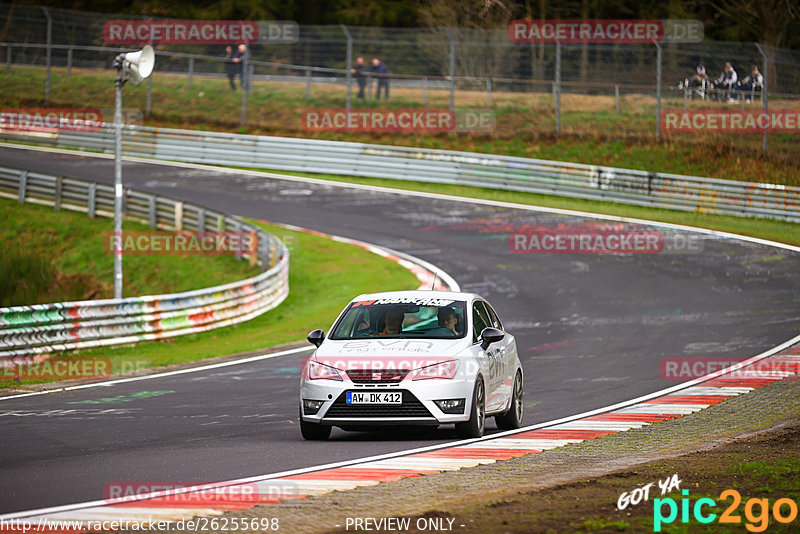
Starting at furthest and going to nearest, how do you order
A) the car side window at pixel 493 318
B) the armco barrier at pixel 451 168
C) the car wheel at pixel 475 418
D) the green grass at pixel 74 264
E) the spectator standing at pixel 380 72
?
the spectator standing at pixel 380 72, the armco barrier at pixel 451 168, the green grass at pixel 74 264, the car side window at pixel 493 318, the car wheel at pixel 475 418

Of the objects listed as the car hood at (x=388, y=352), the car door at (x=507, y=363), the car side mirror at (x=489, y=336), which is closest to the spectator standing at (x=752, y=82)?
the car door at (x=507, y=363)

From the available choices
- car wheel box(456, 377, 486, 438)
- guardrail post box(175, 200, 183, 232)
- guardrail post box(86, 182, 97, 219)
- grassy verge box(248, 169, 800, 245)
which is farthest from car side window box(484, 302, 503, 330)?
guardrail post box(86, 182, 97, 219)

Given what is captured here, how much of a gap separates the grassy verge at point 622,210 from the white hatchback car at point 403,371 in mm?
20525

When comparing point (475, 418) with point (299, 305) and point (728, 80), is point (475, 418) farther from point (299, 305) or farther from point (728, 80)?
point (728, 80)

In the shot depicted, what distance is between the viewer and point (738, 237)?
30094 mm

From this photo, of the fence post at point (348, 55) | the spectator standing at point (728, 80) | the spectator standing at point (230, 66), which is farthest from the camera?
the spectator standing at point (230, 66)

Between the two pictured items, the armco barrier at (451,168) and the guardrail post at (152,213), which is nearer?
the guardrail post at (152,213)

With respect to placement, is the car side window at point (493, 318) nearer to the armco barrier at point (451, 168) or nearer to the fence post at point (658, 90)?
the armco barrier at point (451, 168)

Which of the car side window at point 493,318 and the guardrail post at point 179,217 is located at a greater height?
the car side window at point 493,318

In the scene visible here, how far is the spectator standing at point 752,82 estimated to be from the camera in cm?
Result: 3500

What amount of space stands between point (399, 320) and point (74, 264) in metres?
20.3

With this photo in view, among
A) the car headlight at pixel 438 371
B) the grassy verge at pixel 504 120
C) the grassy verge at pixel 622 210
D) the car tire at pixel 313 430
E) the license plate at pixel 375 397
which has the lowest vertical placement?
the grassy verge at pixel 622 210

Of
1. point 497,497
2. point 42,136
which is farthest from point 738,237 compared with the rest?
point 42,136

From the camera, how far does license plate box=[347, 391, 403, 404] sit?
416 inches
